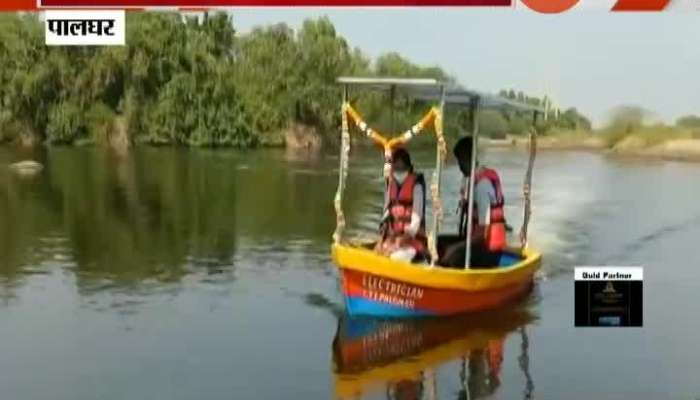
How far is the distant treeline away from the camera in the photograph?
540 centimetres

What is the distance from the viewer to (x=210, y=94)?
6152mm

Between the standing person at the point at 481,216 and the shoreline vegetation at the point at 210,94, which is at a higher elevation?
the shoreline vegetation at the point at 210,94

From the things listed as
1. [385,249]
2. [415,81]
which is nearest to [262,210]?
[385,249]

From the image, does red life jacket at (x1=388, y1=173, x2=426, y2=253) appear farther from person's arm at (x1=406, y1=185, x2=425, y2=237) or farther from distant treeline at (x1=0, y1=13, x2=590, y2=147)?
distant treeline at (x1=0, y1=13, x2=590, y2=147)

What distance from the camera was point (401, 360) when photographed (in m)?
6.10

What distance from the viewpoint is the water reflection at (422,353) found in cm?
553

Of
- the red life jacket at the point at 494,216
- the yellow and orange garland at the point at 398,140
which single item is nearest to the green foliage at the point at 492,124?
the red life jacket at the point at 494,216

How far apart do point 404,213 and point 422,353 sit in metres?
0.93

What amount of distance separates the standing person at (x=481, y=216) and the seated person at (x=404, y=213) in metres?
0.23

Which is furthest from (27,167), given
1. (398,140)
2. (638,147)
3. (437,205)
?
(638,147)

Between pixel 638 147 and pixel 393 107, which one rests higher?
pixel 393 107

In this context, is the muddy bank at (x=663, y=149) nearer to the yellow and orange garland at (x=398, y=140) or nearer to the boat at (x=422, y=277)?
the boat at (x=422, y=277)

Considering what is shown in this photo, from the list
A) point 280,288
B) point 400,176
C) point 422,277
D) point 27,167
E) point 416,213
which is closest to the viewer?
point 422,277

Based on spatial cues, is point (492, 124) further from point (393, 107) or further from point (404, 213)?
point (404, 213)
